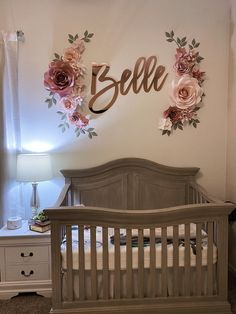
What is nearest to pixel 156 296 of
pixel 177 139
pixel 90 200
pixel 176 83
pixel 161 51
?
pixel 90 200

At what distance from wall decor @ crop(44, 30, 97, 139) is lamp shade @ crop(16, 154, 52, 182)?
15.7 inches

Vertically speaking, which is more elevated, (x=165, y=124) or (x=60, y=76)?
(x=60, y=76)

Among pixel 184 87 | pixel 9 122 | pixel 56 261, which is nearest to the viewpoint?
pixel 56 261

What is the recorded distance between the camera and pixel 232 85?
282cm

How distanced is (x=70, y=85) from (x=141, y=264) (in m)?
1.57

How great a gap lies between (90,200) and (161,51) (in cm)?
146

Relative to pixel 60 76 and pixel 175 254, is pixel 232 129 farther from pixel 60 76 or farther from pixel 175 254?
pixel 60 76

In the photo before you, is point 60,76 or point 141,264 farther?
point 60,76

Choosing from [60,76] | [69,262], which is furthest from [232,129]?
[69,262]

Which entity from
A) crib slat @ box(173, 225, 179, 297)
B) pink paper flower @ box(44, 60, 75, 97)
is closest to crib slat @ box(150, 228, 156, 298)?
crib slat @ box(173, 225, 179, 297)

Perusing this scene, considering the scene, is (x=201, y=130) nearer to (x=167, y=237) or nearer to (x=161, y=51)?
(x=161, y=51)

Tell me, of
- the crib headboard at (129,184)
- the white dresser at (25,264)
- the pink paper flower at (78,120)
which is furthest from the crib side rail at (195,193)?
the white dresser at (25,264)

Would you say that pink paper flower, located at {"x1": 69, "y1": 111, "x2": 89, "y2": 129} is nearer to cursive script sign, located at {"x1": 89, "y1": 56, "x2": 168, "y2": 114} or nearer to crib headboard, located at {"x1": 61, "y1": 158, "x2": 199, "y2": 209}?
cursive script sign, located at {"x1": 89, "y1": 56, "x2": 168, "y2": 114}

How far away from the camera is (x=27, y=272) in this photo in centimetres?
241
